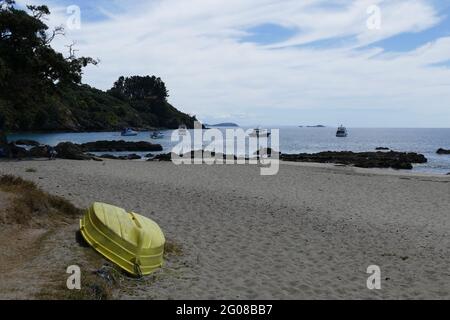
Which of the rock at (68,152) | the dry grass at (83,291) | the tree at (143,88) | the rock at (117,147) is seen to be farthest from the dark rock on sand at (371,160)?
the tree at (143,88)

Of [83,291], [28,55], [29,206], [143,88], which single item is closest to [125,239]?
[83,291]

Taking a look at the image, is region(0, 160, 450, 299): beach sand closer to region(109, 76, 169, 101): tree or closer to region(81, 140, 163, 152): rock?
region(81, 140, 163, 152): rock

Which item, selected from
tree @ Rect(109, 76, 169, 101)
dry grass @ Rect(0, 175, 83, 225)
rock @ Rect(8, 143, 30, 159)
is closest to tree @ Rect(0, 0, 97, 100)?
rock @ Rect(8, 143, 30, 159)

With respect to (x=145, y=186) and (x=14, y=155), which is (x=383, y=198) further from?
(x=14, y=155)

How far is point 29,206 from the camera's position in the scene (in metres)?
11.0

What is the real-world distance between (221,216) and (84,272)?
6.85m

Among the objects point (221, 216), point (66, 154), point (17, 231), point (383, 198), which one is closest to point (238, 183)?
point (383, 198)

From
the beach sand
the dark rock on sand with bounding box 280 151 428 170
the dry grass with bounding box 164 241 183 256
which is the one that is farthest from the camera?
the dark rock on sand with bounding box 280 151 428 170

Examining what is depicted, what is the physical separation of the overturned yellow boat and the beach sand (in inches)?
15.2

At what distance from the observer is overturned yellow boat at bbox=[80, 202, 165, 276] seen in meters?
8.48

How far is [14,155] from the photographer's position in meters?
32.1

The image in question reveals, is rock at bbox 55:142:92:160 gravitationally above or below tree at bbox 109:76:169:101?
below

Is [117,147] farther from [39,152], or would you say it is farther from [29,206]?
[29,206]

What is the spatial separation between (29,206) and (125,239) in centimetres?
370
